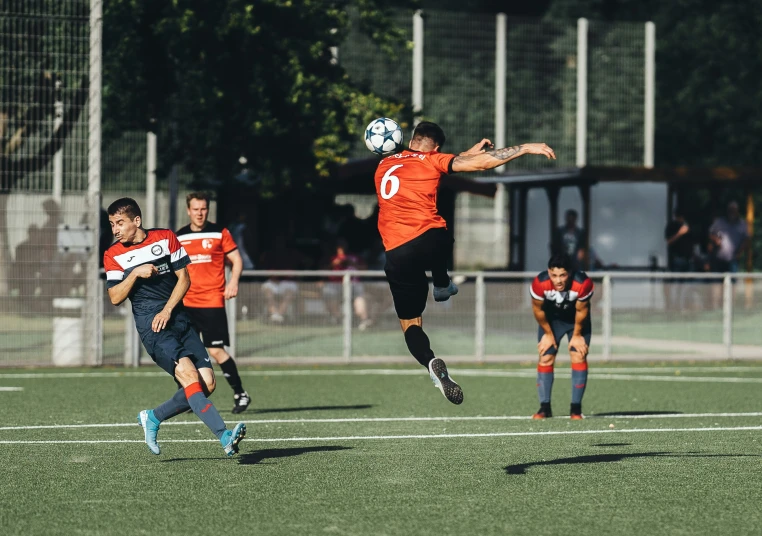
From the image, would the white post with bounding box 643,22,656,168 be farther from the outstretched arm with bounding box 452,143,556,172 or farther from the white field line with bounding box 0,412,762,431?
the outstretched arm with bounding box 452,143,556,172

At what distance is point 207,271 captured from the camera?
12.9m

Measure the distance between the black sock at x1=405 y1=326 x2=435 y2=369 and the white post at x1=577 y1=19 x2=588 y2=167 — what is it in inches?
1128

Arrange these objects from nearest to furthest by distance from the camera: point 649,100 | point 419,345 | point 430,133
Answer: point 430,133 → point 419,345 → point 649,100

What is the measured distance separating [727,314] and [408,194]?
13.5 meters

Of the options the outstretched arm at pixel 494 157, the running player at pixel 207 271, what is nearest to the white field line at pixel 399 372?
the running player at pixel 207 271

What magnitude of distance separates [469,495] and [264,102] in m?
16.3

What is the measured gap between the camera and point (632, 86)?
1486 inches

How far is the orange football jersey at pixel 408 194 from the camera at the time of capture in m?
9.12

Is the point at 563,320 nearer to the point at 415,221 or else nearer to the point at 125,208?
the point at 415,221

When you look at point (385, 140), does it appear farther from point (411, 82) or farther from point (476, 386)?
point (411, 82)

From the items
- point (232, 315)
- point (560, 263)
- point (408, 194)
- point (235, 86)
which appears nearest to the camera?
point (408, 194)

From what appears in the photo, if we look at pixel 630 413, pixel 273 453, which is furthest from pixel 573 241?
pixel 273 453

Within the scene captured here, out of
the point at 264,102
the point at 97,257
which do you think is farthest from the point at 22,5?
the point at 264,102

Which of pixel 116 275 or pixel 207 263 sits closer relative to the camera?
pixel 116 275
